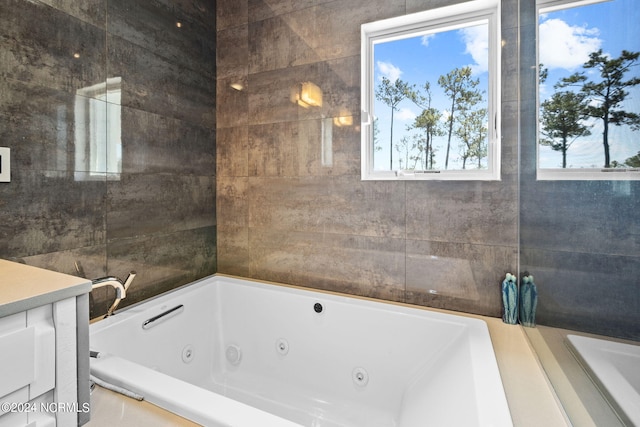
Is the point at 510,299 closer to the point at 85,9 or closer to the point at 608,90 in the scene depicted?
the point at 608,90

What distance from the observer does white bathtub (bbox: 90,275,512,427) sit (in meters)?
1.23

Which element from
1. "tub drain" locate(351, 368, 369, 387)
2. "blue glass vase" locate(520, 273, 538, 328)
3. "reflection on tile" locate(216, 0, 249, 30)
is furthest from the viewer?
"reflection on tile" locate(216, 0, 249, 30)

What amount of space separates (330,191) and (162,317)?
117cm

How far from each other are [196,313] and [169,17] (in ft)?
5.94

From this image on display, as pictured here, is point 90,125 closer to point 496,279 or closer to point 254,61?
point 254,61

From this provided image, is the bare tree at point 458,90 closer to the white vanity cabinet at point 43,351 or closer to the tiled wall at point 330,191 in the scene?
the tiled wall at point 330,191

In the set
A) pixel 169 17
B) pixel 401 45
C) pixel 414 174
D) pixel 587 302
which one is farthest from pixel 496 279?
pixel 169 17

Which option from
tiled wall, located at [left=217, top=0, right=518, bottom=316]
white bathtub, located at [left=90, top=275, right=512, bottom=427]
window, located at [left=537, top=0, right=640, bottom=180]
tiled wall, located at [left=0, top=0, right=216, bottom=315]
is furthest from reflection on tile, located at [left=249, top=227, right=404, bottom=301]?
window, located at [left=537, top=0, right=640, bottom=180]

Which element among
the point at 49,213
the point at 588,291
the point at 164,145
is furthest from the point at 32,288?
the point at 588,291

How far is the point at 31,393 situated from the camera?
0.68 m

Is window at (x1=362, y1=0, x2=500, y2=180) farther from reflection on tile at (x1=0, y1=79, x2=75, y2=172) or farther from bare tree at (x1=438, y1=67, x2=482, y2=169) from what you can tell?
reflection on tile at (x1=0, y1=79, x2=75, y2=172)

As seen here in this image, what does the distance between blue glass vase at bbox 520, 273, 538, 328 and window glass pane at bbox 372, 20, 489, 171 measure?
0.61 m

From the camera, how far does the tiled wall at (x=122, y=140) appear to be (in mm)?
1282

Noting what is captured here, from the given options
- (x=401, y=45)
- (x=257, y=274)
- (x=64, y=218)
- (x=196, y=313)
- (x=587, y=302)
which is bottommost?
(x=196, y=313)
